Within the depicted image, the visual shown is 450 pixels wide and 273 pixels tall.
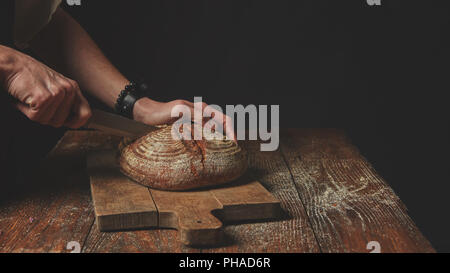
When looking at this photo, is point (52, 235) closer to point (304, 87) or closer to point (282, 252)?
point (282, 252)

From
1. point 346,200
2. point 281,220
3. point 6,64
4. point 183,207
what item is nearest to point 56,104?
point 6,64

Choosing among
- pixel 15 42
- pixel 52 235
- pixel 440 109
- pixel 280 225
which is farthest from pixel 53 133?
pixel 440 109

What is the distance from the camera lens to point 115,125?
1.62 meters

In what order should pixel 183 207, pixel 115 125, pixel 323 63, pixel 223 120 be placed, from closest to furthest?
1. pixel 183 207
2. pixel 115 125
3. pixel 223 120
4. pixel 323 63

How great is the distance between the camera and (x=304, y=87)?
2.63 meters

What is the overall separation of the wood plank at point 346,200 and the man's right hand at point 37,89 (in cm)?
78

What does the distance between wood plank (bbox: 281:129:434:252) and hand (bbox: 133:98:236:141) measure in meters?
0.29

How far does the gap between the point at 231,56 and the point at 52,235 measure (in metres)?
1.52

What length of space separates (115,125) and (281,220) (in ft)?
2.06

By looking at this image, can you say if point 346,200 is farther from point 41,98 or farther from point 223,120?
point 41,98

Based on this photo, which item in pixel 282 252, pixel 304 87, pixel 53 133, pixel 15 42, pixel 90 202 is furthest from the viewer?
pixel 304 87

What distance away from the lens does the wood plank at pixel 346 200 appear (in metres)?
1.27

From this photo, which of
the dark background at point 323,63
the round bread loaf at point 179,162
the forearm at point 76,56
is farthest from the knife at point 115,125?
the dark background at point 323,63

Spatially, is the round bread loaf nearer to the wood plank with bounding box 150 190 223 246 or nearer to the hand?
the wood plank with bounding box 150 190 223 246
